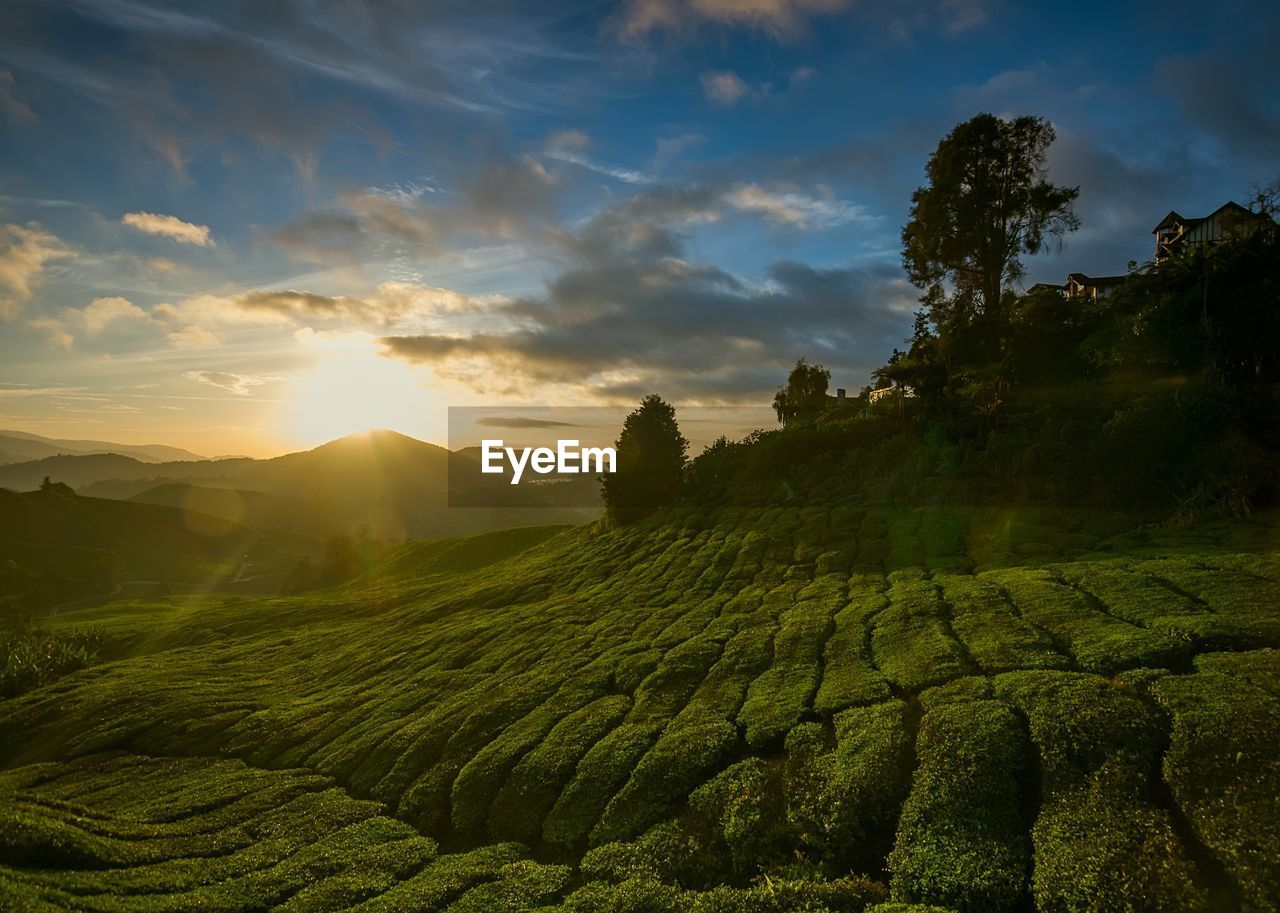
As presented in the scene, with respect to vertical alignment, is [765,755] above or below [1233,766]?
below

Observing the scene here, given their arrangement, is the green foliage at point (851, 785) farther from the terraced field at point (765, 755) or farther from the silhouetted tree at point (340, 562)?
the silhouetted tree at point (340, 562)

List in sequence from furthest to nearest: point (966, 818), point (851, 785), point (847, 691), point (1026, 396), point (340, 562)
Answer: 1. point (340, 562)
2. point (1026, 396)
3. point (847, 691)
4. point (851, 785)
5. point (966, 818)

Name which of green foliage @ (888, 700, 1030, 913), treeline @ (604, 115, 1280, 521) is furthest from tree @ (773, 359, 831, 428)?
green foliage @ (888, 700, 1030, 913)

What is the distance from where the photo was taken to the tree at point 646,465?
74750 millimetres

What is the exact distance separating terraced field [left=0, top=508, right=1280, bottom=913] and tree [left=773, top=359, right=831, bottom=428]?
54420 millimetres

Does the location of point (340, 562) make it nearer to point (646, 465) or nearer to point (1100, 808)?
point (646, 465)

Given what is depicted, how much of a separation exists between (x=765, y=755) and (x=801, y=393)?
84271 mm

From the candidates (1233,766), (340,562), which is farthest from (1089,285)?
(340,562)

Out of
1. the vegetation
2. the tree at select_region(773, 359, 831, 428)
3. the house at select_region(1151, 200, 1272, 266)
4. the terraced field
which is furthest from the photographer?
the tree at select_region(773, 359, 831, 428)

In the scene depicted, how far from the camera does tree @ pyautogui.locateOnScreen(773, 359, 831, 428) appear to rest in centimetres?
9938

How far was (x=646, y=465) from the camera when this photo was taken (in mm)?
74875

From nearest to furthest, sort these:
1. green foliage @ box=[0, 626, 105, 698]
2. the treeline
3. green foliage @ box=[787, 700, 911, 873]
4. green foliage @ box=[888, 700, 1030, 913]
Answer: green foliage @ box=[888, 700, 1030, 913] < green foliage @ box=[787, 700, 911, 873] < the treeline < green foliage @ box=[0, 626, 105, 698]

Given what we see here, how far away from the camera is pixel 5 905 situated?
1803cm

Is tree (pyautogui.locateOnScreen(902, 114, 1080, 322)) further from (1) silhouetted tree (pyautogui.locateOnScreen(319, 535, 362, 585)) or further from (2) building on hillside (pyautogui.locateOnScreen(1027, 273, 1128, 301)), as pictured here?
(1) silhouetted tree (pyautogui.locateOnScreen(319, 535, 362, 585))
